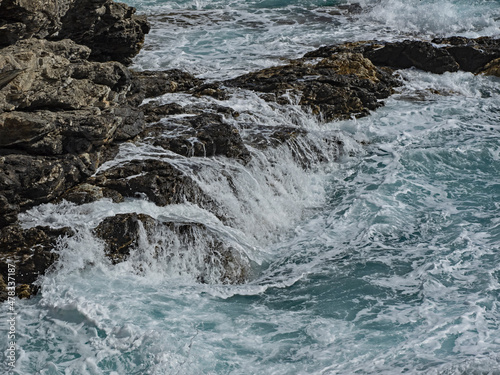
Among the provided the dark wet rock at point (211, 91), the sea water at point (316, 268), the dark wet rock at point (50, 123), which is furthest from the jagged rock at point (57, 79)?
the dark wet rock at point (211, 91)

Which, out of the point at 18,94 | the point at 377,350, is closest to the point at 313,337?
the point at 377,350

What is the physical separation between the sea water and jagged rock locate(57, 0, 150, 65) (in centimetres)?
178

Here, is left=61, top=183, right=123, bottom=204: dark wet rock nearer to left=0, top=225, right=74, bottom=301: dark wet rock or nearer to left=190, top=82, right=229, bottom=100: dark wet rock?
left=0, top=225, right=74, bottom=301: dark wet rock

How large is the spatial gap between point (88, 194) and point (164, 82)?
4324 millimetres

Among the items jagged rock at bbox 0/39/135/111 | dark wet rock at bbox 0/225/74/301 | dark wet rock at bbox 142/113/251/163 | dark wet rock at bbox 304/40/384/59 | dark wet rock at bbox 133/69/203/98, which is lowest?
dark wet rock at bbox 0/225/74/301

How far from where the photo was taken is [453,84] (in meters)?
14.7

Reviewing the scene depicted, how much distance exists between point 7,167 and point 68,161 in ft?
2.94

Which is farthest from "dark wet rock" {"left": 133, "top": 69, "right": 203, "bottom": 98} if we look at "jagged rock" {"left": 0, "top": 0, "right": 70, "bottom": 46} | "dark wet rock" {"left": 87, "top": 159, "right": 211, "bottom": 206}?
"dark wet rock" {"left": 87, "top": 159, "right": 211, "bottom": 206}

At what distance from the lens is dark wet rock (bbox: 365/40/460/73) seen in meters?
15.0

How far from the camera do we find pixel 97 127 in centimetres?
869

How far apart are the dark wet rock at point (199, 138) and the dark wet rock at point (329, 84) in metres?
2.41

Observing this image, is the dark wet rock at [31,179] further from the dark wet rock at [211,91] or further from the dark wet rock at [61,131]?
the dark wet rock at [211,91]

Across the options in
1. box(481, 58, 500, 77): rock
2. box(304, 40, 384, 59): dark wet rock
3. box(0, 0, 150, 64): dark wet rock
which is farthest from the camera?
box(481, 58, 500, 77): rock

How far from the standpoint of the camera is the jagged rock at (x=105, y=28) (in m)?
10.5
